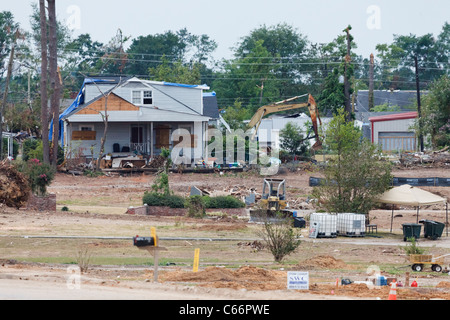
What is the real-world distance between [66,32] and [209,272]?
7879cm

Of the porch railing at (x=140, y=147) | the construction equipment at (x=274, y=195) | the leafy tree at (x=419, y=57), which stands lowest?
the construction equipment at (x=274, y=195)

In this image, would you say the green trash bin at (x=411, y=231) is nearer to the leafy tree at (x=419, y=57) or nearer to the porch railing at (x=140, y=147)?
the porch railing at (x=140, y=147)

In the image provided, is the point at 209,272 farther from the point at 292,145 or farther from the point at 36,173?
the point at 292,145

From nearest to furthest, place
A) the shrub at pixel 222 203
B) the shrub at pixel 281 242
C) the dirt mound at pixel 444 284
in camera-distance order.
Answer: the dirt mound at pixel 444 284 < the shrub at pixel 281 242 < the shrub at pixel 222 203

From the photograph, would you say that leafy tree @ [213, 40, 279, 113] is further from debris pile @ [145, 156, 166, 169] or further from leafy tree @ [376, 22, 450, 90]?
debris pile @ [145, 156, 166, 169]

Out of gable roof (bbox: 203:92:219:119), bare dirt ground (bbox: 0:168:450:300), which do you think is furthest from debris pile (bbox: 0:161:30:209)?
gable roof (bbox: 203:92:219:119)

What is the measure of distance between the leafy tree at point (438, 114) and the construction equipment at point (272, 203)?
28350mm

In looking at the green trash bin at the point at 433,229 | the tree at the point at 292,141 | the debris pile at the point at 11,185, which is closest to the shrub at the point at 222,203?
the debris pile at the point at 11,185

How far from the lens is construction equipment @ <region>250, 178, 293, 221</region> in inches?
1175

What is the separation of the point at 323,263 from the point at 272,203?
38.1 feet

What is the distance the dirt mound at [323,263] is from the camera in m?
19.6

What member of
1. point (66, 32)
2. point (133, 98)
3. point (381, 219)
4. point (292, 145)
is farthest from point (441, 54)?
point (381, 219)

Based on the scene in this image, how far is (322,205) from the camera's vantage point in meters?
31.0

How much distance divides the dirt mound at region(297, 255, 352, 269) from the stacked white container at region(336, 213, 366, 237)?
279 inches
